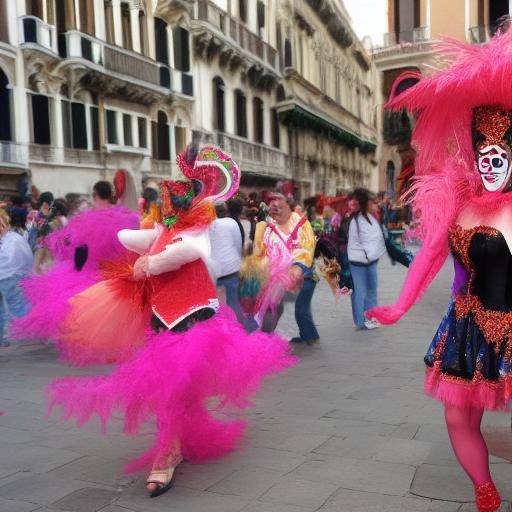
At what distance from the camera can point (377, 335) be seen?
777 centimetres

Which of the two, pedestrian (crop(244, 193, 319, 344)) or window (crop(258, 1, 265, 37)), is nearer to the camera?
pedestrian (crop(244, 193, 319, 344))

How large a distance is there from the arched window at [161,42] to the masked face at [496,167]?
23492mm

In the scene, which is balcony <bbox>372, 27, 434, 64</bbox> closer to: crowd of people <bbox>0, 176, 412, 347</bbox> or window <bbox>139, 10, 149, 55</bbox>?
window <bbox>139, 10, 149, 55</bbox>

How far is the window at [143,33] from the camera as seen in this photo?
78.8 ft

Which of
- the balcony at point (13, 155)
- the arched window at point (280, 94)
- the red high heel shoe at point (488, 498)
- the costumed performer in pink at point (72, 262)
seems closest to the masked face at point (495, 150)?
the red high heel shoe at point (488, 498)

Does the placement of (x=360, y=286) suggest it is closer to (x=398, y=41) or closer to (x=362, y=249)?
(x=362, y=249)

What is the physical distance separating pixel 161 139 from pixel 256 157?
7.28 m

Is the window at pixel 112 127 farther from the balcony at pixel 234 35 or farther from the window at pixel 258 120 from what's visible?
the window at pixel 258 120

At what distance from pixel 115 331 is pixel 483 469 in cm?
197

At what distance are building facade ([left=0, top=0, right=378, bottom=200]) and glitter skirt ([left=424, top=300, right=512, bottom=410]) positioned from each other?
3.78 m

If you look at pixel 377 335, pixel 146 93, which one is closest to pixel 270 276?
pixel 377 335

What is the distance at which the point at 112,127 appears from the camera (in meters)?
22.9

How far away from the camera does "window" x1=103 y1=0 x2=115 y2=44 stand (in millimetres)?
22328

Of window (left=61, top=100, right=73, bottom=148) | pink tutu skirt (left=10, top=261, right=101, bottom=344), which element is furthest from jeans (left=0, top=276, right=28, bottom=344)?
window (left=61, top=100, right=73, bottom=148)
